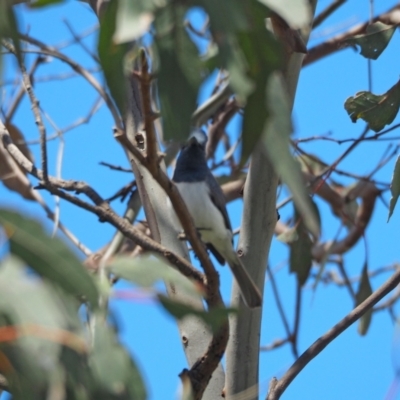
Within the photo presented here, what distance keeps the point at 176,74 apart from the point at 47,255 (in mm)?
276

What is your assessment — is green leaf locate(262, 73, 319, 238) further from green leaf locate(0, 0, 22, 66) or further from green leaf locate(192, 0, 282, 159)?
green leaf locate(0, 0, 22, 66)

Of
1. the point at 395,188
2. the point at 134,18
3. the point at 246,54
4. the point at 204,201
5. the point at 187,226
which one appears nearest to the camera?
the point at 134,18

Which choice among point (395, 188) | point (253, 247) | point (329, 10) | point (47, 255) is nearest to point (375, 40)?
point (395, 188)

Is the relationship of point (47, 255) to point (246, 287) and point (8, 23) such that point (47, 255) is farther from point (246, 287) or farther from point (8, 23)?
point (246, 287)

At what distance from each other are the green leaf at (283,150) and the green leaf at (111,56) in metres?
0.21

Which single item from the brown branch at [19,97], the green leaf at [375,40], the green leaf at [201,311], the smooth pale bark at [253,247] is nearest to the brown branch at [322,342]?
the smooth pale bark at [253,247]

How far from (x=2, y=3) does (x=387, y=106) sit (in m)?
1.23

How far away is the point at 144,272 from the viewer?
3.33ft

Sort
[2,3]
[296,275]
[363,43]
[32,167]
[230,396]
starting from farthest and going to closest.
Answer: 1. [296,275]
2. [363,43]
3. [230,396]
4. [32,167]
5. [2,3]

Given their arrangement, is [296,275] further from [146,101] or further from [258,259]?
[146,101]

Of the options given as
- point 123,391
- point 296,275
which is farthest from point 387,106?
point 123,391

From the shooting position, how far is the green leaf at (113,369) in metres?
0.96

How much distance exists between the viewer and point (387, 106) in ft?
6.59

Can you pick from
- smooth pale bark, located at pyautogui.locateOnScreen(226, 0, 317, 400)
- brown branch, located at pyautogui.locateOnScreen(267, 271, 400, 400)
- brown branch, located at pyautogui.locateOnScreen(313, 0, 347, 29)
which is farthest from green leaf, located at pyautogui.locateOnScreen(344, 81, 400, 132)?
brown branch, located at pyautogui.locateOnScreen(313, 0, 347, 29)
